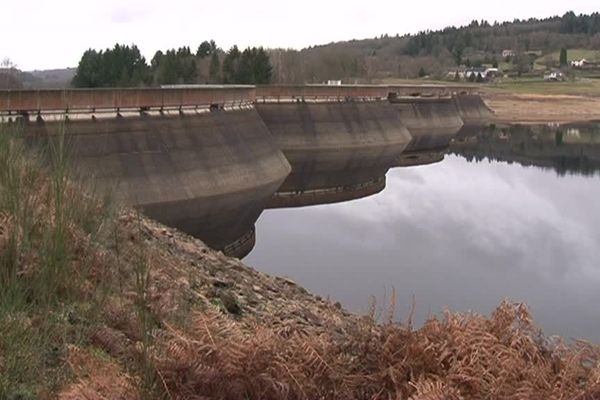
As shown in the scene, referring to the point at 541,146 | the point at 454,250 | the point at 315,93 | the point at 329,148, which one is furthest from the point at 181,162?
the point at 541,146

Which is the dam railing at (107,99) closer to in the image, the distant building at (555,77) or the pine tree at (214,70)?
the pine tree at (214,70)

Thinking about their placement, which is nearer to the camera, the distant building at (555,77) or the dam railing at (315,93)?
the dam railing at (315,93)

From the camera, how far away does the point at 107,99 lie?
21375mm

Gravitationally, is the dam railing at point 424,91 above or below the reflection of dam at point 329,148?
above

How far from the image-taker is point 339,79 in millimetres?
81938

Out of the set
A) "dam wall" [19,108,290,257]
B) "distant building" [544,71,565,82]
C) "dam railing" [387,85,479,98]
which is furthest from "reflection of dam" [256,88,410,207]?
"distant building" [544,71,565,82]

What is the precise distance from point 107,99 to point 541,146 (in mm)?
43100

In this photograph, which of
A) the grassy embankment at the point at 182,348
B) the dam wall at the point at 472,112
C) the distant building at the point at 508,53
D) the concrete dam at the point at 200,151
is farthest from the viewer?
the distant building at the point at 508,53

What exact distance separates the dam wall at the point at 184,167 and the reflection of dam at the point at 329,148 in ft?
17.6

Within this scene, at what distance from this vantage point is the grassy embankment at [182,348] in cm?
488

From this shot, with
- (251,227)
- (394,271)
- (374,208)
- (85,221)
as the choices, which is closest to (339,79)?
(374,208)

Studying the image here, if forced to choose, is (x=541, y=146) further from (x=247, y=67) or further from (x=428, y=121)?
(x=247, y=67)

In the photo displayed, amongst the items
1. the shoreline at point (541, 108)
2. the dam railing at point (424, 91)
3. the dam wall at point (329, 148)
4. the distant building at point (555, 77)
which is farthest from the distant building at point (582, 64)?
the dam wall at point (329, 148)

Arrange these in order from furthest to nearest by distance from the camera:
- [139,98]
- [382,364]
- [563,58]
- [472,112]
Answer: [563,58] → [472,112] → [139,98] → [382,364]
